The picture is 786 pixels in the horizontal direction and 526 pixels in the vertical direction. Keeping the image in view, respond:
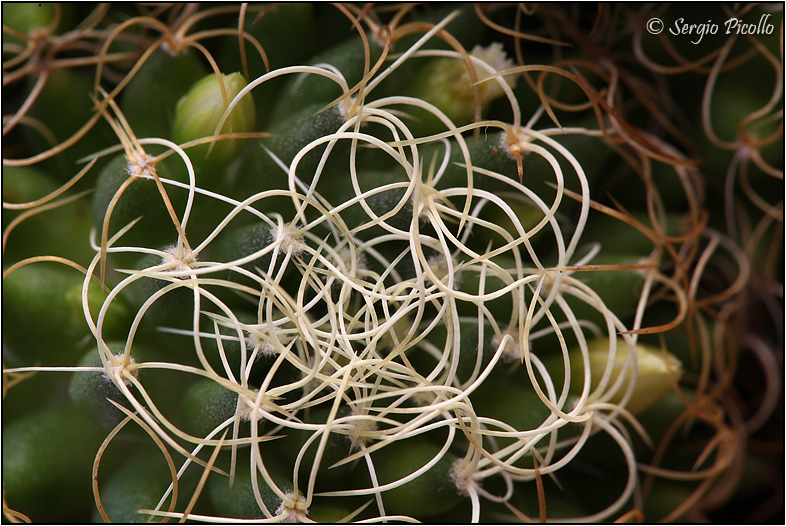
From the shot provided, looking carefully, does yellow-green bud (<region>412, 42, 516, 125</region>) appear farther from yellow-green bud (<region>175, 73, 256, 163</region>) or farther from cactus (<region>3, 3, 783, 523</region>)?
yellow-green bud (<region>175, 73, 256, 163</region>)

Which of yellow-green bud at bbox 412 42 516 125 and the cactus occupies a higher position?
yellow-green bud at bbox 412 42 516 125

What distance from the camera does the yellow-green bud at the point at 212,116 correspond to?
1.66 ft

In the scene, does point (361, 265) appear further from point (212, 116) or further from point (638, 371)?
point (638, 371)

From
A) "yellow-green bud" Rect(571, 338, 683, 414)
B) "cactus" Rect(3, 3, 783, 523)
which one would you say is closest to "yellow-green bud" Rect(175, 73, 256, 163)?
"cactus" Rect(3, 3, 783, 523)

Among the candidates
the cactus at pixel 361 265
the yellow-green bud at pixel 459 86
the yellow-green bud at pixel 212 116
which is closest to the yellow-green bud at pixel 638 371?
the cactus at pixel 361 265

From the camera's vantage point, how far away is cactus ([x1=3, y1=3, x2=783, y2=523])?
470mm

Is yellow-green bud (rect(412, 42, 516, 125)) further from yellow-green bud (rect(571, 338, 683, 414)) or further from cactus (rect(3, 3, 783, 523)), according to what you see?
yellow-green bud (rect(571, 338, 683, 414))

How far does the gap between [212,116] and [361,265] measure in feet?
0.58

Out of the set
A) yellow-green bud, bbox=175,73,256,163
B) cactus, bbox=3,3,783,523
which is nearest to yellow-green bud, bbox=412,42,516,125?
cactus, bbox=3,3,783,523

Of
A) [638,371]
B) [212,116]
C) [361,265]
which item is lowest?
[638,371]

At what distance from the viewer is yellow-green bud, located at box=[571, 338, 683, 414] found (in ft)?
A: 1.83

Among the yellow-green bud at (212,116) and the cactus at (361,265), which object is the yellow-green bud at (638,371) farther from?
the yellow-green bud at (212,116)

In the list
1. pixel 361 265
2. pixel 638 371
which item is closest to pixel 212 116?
pixel 361 265

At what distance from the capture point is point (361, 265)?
1.62ft
